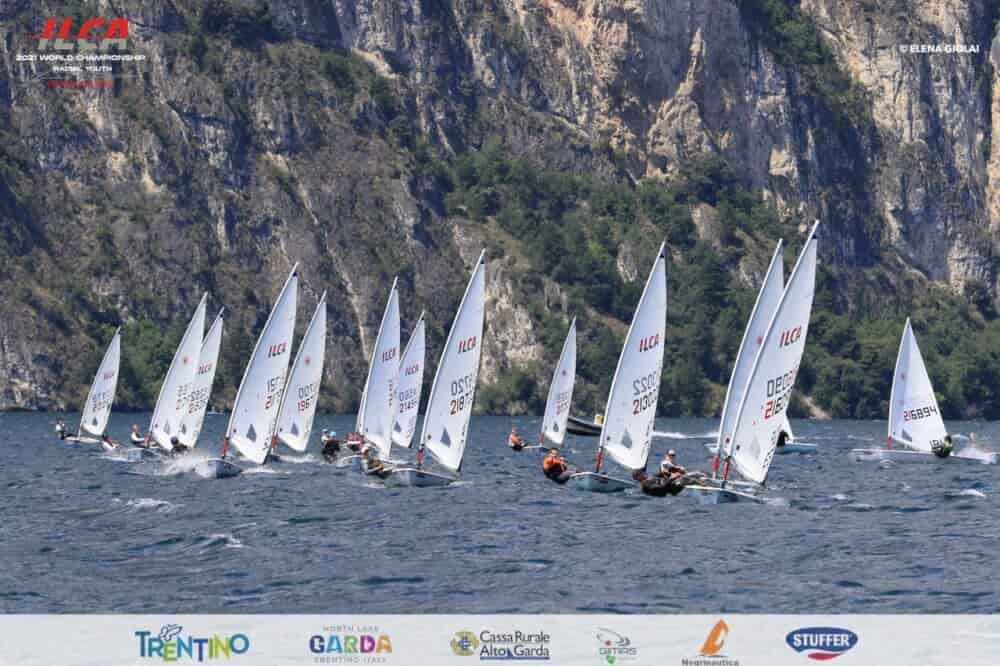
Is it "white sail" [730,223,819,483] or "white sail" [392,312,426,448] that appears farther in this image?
"white sail" [392,312,426,448]

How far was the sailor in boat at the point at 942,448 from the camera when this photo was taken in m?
89.6

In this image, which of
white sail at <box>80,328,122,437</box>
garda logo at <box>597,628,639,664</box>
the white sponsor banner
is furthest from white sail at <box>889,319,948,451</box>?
garda logo at <box>597,628,639,664</box>

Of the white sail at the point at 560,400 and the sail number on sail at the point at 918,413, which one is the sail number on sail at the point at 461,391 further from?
the sail number on sail at the point at 918,413

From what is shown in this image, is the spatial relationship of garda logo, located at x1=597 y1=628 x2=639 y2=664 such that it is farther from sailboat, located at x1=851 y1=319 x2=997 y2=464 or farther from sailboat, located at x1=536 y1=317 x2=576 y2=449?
sailboat, located at x1=851 y1=319 x2=997 y2=464

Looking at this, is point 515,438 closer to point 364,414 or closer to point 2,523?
point 364,414

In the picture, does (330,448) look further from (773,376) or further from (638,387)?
(773,376)

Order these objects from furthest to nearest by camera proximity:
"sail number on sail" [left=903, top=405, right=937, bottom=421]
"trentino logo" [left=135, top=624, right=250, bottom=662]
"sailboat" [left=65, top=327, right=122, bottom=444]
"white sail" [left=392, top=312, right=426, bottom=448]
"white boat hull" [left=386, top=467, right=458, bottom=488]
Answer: "sailboat" [left=65, top=327, right=122, bottom=444] < "sail number on sail" [left=903, top=405, right=937, bottom=421] < "white sail" [left=392, top=312, right=426, bottom=448] < "white boat hull" [left=386, top=467, right=458, bottom=488] < "trentino logo" [left=135, top=624, right=250, bottom=662]

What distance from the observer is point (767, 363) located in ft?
179

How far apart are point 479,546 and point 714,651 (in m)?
21.0

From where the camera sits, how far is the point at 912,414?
9181 cm

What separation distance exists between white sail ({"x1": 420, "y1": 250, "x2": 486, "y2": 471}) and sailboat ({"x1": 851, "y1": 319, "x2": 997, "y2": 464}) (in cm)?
3161

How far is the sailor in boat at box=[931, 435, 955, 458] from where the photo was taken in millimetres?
89625

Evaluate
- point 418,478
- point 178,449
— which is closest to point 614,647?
point 418,478

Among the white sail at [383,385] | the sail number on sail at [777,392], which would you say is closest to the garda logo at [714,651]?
the sail number on sail at [777,392]
